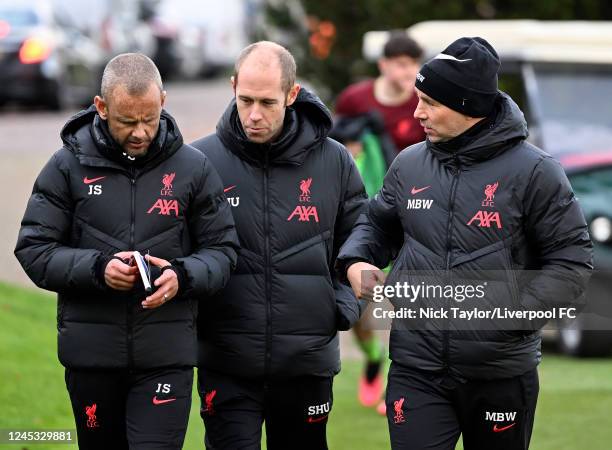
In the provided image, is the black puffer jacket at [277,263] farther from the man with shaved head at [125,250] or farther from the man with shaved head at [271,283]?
the man with shaved head at [125,250]

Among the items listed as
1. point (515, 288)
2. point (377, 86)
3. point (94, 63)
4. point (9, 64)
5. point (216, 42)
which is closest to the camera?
point (515, 288)

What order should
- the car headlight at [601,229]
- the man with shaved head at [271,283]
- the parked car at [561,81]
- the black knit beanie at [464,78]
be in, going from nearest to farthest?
the black knit beanie at [464,78], the man with shaved head at [271,283], the car headlight at [601,229], the parked car at [561,81]

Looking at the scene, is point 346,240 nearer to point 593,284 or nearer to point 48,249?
point 48,249

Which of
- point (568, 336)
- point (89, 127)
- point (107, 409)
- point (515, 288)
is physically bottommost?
point (568, 336)

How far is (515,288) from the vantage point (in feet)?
17.9

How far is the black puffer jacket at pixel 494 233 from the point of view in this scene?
5.42m

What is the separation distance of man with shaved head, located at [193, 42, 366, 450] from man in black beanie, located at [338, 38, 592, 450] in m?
0.49

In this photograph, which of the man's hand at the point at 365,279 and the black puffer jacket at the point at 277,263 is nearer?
the man's hand at the point at 365,279

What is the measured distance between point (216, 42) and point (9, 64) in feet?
47.1

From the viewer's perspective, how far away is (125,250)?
5648 millimetres

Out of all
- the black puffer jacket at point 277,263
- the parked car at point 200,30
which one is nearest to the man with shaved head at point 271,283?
the black puffer jacket at point 277,263

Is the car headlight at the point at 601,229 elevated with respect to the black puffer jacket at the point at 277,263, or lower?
lower

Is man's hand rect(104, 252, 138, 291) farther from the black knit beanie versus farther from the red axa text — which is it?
the black knit beanie

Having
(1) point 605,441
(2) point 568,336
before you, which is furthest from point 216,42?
(1) point 605,441
